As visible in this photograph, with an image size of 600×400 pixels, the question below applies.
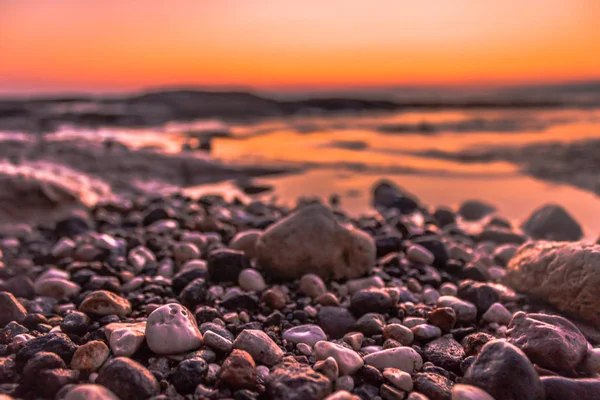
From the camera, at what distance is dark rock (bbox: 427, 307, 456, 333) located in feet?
7.68

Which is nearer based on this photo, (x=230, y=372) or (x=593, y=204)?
(x=230, y=372)

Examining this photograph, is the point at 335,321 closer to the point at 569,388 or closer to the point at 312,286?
the point at 312,286

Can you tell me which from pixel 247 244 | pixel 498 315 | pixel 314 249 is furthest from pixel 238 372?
pixel 247 244

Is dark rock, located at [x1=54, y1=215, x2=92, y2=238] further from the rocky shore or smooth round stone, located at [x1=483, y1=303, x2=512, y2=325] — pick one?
smooth round stone, located at [x1=483, y1=303, x2=512, y2=325]

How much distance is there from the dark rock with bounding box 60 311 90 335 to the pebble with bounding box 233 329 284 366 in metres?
0.79

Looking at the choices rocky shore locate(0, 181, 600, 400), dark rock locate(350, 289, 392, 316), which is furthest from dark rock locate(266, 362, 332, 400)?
dark rock locate(350, 289, 392, 316)

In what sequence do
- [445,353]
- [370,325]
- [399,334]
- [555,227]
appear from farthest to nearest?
[555,227], [370,325], [399,334], [445,353]

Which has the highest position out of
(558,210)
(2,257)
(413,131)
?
(413,131)

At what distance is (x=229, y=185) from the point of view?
721 centimetres

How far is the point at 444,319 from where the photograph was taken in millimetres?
2344

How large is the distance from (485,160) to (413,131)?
5.95 metres

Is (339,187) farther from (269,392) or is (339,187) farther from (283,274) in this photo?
(269,392)

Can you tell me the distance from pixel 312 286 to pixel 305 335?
1.89 ft

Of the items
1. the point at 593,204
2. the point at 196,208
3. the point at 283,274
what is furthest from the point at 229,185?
the point at 593,204
